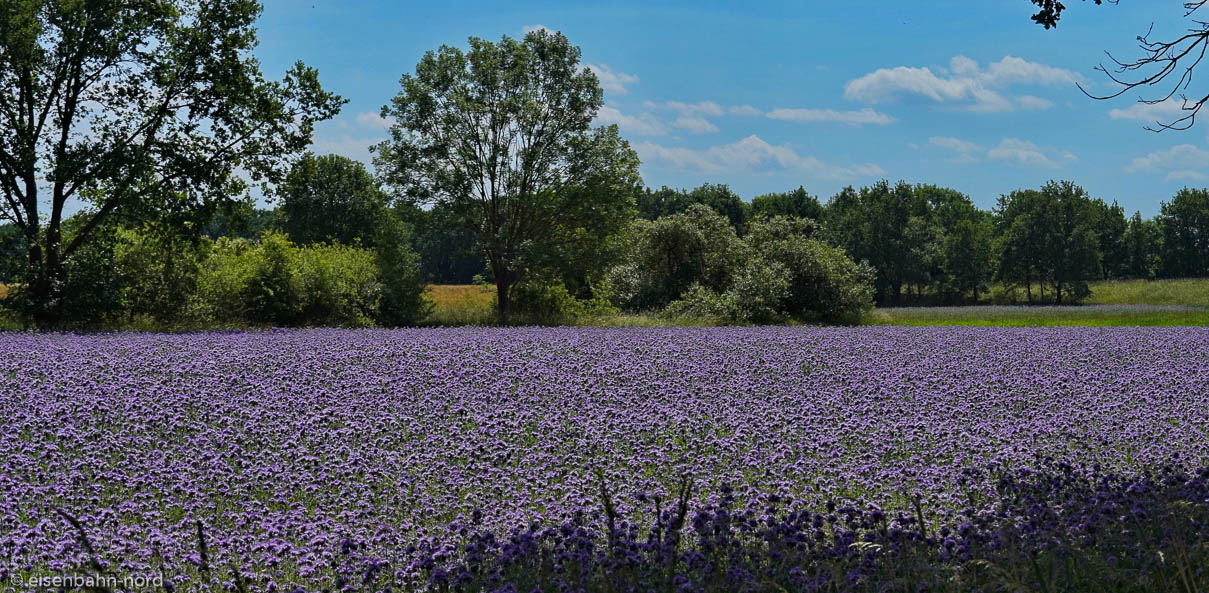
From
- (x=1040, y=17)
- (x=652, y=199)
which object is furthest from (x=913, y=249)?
(x=1040, y=17)

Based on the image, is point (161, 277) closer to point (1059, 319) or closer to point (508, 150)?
point (508, 150)

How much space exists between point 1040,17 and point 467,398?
6289 millimetres

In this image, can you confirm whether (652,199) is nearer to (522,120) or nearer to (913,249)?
(913,249)

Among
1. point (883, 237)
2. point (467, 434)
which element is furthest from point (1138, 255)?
point (467, 434)

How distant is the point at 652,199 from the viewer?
94.2m

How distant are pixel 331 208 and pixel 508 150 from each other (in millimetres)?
32464

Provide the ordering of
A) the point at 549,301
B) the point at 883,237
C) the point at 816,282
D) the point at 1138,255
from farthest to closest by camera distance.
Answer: the point at 1138,255 < the point at 883,237 < the point at 816,282 < the point at 549,301

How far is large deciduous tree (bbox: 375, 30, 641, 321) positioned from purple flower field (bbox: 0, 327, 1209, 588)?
20.2m

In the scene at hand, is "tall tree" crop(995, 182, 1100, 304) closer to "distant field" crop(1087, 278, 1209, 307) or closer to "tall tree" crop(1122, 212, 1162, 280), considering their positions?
"distant field" crop(1087, 278, 1209, 307)

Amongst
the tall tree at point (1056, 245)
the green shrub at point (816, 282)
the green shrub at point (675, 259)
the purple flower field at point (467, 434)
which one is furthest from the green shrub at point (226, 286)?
the tall tree at point (1056, 245)

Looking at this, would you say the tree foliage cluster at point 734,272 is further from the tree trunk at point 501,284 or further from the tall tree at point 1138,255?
the tall tree at point 1138,255

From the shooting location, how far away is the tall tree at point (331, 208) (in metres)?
59.8

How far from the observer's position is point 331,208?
60.6m

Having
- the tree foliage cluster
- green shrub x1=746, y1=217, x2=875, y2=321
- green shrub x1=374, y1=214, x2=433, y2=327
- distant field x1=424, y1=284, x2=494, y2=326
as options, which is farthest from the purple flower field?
green shrub x1=746, y1=217, x2=875, y2=321
